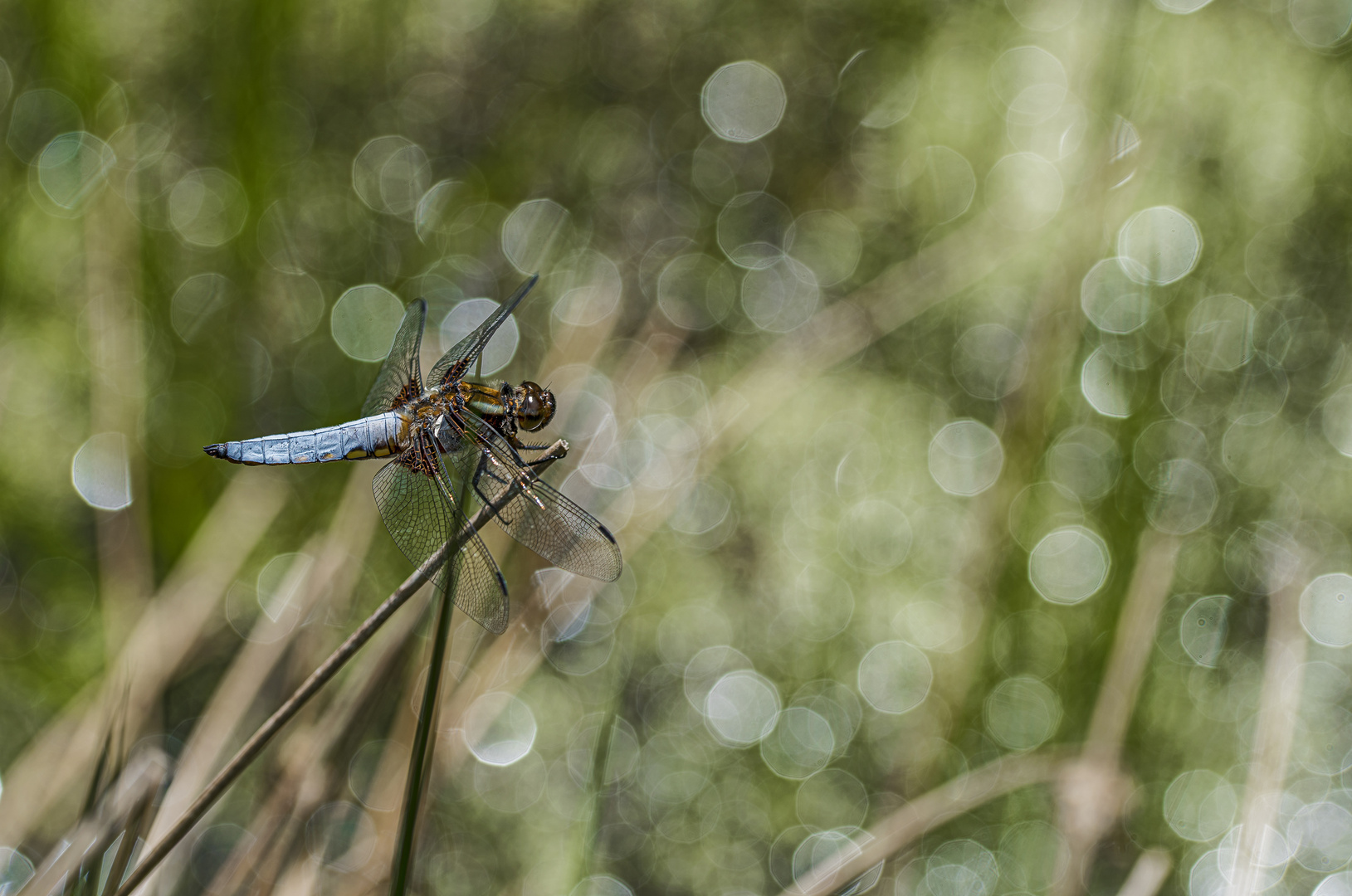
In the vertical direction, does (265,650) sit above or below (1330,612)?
below

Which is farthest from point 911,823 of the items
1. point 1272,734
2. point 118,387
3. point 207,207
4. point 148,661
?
point 207,207

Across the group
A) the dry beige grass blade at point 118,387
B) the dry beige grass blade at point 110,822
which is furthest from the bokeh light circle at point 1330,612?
the dry beige grass blade at point 118,387

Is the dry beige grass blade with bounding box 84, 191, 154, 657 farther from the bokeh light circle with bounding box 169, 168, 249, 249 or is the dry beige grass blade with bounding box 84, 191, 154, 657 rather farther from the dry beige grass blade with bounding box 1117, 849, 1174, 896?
the dry beige grass blade with bounding box 1117, 849, 1174, 896

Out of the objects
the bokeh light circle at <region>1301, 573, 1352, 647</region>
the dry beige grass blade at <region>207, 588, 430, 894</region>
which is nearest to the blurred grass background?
the bokeh light circle at <region>1301, 573, 1352, 647</region>

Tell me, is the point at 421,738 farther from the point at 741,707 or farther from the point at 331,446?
the point at 741,707

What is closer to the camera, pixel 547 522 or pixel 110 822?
pixel 110 822

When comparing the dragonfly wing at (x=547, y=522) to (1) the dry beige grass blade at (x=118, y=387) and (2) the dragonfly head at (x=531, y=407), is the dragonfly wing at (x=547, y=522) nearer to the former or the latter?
(2) the dragonfly head at (x=531, y=407)

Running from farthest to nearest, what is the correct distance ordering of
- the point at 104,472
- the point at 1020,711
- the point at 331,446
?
the point at 104,472
the point at 1020,711
the point at 331,446
